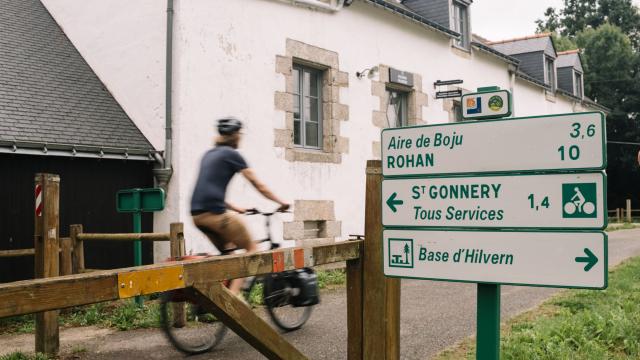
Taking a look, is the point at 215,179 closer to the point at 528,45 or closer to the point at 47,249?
the point at 47,249

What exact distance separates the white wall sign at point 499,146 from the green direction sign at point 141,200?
4423mm

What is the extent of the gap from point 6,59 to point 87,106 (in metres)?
1.38

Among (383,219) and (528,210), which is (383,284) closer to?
(383,219)

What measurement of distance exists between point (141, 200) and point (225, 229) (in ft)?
7.09

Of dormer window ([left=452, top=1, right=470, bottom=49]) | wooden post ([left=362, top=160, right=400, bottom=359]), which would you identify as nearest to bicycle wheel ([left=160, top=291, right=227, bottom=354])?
wooden post ([left=362, top=160, right=400, bottom=359])

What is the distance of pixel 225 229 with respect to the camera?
17.3 feet

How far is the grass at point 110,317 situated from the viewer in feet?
20.6

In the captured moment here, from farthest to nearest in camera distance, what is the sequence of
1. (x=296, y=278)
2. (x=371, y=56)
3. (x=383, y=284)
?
(x=371, y=56)
(x=296, y=278)
(x=383, y=284)

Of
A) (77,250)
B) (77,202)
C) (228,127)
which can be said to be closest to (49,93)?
(77,202)

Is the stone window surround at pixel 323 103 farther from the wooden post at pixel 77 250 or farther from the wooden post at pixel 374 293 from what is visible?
the wooden post at pixel 374 293

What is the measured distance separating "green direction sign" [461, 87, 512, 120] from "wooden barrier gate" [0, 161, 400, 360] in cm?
56

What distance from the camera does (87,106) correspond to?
29.7ft

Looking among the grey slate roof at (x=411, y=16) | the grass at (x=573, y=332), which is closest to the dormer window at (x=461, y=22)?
the grey slate roof at (x=411, y=16)

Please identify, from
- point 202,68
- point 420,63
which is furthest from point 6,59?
point 420,63
